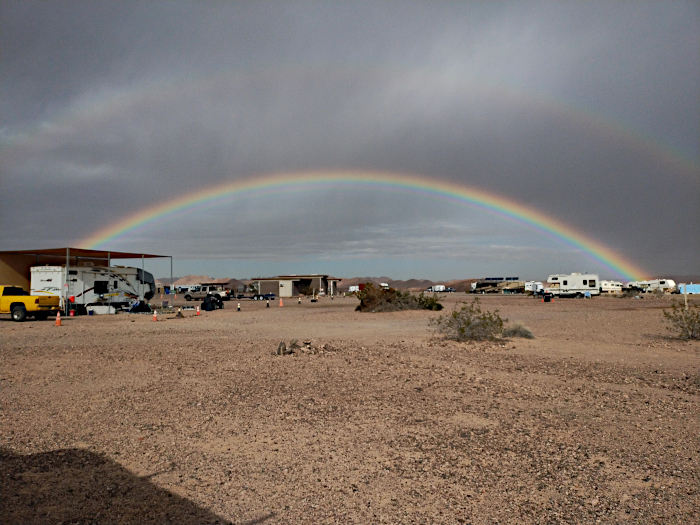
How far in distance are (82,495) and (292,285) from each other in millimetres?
80188

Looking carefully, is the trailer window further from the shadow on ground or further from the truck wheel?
the shadow on ground

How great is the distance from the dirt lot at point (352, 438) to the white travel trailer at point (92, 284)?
21.7 m

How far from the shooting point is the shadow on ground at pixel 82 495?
4750 millimetres

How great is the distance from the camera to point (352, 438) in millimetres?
7238

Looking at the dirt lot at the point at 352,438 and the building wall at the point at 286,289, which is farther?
the building wall at the point at 286,289

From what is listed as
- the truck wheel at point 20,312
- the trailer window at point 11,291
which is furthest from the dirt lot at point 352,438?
the trailer window at point 11,291

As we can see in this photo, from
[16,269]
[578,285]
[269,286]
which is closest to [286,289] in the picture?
[269,286]

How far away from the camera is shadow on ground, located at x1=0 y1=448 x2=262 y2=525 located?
4750 mm

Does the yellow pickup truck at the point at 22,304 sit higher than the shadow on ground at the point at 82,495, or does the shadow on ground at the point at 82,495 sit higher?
the yellow pickup truck at the point at 22,304

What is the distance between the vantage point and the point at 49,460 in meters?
6.33

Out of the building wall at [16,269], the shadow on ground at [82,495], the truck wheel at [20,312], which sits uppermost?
the building wall at [16,269]

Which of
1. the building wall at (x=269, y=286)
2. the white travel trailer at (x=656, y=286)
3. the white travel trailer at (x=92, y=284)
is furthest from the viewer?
the building wall at (x=269, y=286)

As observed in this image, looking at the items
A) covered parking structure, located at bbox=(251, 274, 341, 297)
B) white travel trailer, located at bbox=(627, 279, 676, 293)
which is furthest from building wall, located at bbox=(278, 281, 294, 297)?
white travel trailer, located at bbox=(627, 279, 676, 293)

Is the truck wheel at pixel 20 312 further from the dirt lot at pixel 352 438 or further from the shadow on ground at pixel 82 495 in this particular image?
the shadow on ground at pixel 82 495
